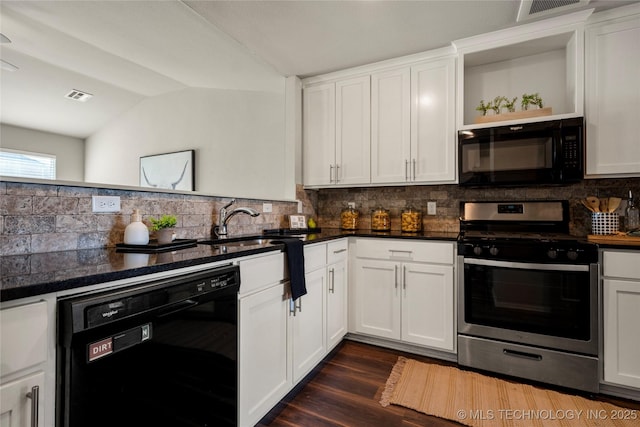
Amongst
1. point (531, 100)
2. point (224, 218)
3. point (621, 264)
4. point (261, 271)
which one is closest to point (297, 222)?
point (224, 218)

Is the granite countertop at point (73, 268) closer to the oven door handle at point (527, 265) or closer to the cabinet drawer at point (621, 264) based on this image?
the oven door handle at point (527, 265)

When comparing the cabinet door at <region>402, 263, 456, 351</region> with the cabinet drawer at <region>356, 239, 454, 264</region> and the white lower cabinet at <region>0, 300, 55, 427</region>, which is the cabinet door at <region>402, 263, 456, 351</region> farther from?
the white lower cabinet at <region>0, 300, 55, 427</region>

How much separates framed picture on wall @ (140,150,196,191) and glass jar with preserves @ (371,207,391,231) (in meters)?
1.64

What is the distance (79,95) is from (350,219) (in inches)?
87.6

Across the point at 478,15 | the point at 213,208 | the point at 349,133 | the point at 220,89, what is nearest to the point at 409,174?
A: the point at 349,133

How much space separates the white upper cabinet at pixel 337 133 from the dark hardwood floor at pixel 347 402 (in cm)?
152

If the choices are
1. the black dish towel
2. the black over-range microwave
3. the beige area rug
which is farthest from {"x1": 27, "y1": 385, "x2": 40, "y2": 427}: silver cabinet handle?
the black over-range microwave

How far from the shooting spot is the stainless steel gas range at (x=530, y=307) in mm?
1847

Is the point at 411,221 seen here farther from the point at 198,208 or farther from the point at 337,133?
the point at 198,208

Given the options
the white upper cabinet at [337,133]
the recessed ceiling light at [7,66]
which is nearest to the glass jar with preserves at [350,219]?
the white upper cabinet at [337,133]

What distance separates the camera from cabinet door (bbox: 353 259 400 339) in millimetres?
2402

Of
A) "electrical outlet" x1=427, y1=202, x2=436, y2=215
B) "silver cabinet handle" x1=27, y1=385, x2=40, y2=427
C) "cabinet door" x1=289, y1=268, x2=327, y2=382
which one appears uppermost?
"electrical outlet" x1=427, y1=202, x2=436, y2=215

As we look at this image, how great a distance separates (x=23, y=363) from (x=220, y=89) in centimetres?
259

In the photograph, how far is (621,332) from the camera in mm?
1792
